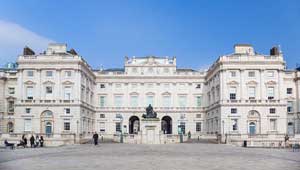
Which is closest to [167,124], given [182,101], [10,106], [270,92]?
[182,101]

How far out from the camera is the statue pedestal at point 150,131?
2066 inches

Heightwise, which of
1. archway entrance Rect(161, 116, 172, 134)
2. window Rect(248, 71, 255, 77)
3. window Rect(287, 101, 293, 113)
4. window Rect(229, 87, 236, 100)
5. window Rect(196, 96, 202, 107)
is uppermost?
window Rect(248, 71, 255, 77)

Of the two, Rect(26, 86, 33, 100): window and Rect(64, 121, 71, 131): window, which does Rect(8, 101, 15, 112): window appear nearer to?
Rect(26, 86, 33, 100): window

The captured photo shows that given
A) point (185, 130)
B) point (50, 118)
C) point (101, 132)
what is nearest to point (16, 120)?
point (50, 118)

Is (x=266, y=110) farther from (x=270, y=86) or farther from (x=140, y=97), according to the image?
(x=140, y=97)

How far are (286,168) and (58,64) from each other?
5191 centimetres

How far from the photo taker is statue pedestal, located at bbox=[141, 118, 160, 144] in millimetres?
52469

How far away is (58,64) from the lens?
64000mm

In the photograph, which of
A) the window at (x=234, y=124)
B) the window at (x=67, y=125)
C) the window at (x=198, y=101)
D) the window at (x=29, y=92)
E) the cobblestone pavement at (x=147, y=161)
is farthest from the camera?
the window at (x=198, y=101)

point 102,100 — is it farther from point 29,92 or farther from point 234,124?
point 234,124

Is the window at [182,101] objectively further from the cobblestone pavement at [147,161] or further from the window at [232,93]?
Result: the cobblestone pavement at [147,161]

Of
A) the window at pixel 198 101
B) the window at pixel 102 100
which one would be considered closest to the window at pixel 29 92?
the window at pixel 102 100

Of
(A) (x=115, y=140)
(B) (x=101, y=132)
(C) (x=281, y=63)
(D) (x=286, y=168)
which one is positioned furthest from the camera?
(B) (x=101, y=132)

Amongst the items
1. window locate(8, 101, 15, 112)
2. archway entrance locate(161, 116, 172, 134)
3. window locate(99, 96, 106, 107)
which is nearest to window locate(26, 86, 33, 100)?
window locate(8, 101, 15, 112)
